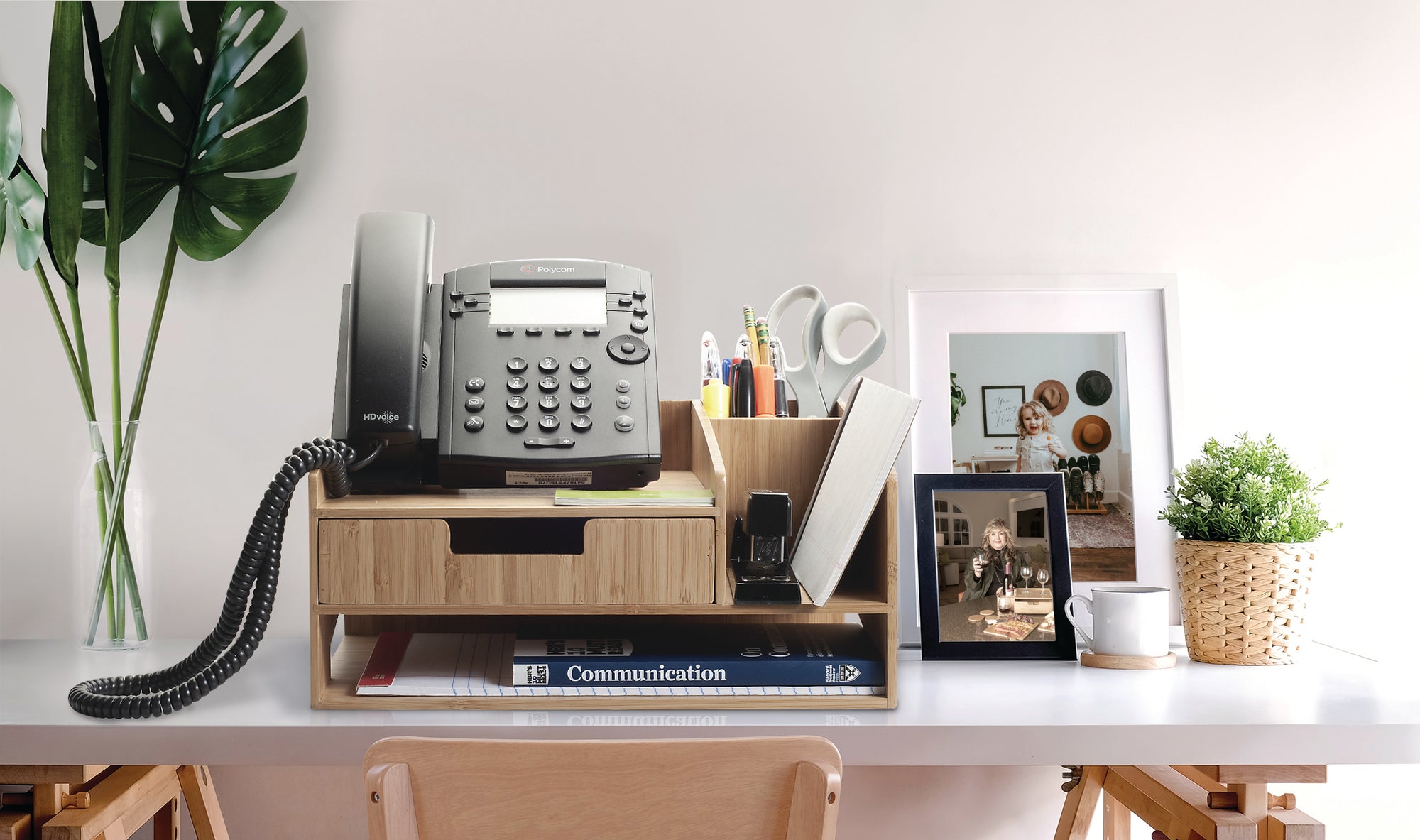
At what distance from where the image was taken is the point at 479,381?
37.0 inches

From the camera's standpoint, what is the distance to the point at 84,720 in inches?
32.1

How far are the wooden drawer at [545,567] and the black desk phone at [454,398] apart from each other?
0.09 metres

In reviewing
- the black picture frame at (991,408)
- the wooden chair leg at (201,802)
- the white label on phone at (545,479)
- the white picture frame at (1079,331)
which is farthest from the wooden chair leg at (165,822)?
the black picture frame at (991,408)

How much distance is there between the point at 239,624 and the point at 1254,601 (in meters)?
1.12

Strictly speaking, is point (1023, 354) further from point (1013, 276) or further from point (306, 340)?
point (306, 340)

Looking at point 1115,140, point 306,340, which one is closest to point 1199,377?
point 1115,140

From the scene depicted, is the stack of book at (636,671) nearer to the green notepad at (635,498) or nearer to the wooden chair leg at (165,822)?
the green notepad at (635,498)

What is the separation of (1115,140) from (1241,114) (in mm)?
189

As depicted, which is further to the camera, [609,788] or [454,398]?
[454,398]

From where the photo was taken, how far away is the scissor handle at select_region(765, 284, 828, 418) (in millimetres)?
1101

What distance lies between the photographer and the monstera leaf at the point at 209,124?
132 centimetres

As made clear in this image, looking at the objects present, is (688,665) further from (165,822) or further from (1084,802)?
(165,822)

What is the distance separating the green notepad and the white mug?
528 millimetres

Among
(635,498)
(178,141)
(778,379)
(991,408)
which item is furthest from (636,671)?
(178,141)
